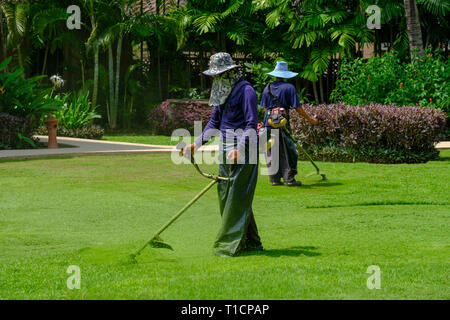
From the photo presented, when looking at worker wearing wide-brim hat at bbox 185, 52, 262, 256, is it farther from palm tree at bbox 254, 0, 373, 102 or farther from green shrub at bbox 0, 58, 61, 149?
palm tree at bbox 254, 0, 373, 102

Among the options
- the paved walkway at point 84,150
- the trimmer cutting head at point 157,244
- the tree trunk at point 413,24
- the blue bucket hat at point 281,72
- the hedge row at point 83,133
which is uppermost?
the tree trunk at point 413,24

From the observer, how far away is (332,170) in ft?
43.9

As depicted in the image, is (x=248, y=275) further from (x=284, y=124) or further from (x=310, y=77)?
(x=310, y=77)

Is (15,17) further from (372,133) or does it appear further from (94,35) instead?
(372,133)

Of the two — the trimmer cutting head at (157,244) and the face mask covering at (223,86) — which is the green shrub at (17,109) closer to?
the trimmer cutting head at (157,244)

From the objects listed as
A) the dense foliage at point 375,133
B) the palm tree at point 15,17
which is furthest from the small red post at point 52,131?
the dense foliage at point 375,133

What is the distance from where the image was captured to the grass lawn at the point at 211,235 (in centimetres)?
539

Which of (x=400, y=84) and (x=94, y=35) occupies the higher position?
(x=94, y=35)

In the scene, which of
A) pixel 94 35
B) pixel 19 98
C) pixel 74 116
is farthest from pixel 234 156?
pixel 94 35

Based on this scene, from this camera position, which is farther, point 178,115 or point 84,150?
point 178,115

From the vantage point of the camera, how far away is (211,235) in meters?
7.81

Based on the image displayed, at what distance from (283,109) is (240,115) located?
14.9 feet

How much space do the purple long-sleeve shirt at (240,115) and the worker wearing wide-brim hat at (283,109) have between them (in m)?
4.13

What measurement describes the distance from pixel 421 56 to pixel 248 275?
1345 cm
